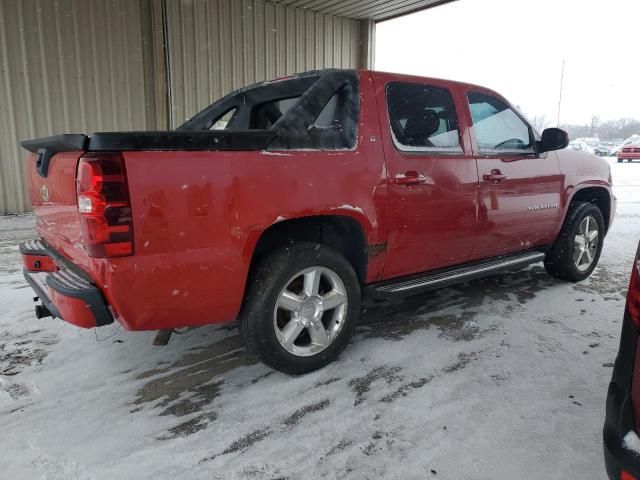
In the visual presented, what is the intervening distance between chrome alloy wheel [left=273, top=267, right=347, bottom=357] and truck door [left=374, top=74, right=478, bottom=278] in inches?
16.9

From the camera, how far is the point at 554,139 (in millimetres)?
3725

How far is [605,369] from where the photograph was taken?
271 cm

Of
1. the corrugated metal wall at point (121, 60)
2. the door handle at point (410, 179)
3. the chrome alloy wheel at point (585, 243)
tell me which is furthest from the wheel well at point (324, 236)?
the corrugated metal wall at point (121, 60)

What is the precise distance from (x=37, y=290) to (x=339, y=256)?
172 centimetres

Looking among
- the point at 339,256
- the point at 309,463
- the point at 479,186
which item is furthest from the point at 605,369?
the point at 309,463

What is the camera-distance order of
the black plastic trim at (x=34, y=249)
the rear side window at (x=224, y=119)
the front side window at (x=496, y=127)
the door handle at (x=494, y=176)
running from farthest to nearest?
the rear side window at (x=224, y=119) < the front side window at (x=496, y=127) < the door handle at (x=494, y=176) < the black plastic trim at (x=34, y=249)

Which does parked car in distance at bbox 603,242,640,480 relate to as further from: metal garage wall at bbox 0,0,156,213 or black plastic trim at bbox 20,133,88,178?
metal garage wall at bbox 0,0,156,213

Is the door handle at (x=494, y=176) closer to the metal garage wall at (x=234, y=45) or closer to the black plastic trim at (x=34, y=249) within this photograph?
the black plastic trim at (x=34, y=249)

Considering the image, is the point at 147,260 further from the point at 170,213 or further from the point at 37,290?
the point at 37,290

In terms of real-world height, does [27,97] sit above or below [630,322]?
above

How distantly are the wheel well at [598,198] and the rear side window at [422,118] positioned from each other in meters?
1.87

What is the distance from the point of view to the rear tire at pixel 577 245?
426cm

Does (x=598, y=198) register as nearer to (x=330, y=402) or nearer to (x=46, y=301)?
(x=330, y=402)

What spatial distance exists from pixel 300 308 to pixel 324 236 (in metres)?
0.50
